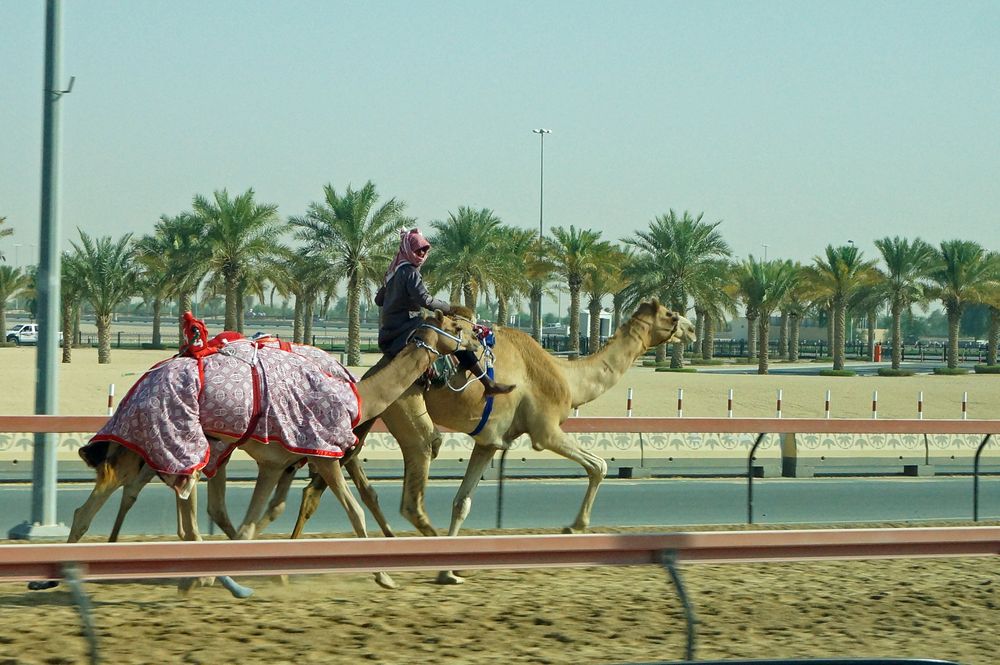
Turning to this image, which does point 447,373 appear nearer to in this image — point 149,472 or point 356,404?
point 356,404

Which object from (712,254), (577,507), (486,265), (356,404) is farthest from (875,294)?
(356,404)

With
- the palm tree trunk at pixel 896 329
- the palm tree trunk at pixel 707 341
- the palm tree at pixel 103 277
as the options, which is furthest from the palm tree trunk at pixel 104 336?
the palm tree trunk at pixel 896 329

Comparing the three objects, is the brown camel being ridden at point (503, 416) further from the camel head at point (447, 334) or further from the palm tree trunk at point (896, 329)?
the palm tree trunk at point (896, 329)

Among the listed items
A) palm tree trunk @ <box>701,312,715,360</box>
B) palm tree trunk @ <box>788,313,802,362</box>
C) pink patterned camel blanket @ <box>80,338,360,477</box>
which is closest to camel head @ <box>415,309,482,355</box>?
pink patterned camel blanket @ <box>80,338,360,477</box>

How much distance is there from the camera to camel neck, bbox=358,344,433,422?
29.1ft

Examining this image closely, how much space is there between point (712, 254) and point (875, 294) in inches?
405

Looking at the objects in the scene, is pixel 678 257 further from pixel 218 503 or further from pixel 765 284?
pixel 218 503

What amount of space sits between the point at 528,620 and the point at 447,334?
3236mm

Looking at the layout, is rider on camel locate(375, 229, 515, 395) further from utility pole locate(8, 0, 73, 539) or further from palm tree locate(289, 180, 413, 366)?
palm tree locate(289, 180, 413, 366)

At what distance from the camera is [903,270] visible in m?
60.0

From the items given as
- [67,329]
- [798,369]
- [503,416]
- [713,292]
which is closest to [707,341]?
[798,369]

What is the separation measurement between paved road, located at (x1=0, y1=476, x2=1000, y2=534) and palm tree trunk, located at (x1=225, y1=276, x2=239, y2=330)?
36613 millimetres

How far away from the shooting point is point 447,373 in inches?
377

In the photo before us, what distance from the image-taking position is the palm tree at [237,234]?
49.9 m
